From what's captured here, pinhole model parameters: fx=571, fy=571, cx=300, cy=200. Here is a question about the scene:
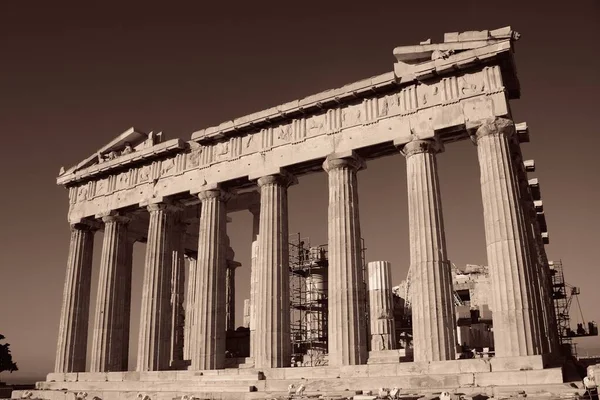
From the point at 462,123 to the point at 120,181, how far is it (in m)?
21.5

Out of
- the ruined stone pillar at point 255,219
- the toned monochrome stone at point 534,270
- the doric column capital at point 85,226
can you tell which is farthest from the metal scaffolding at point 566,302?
the doric column capital at point 85,226

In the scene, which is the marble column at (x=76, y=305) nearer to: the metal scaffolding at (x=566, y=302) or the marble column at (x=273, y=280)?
the marble column at (x=273, y=280)

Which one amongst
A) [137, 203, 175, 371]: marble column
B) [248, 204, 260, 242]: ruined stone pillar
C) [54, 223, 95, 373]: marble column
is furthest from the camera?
[248, 204, 260, 242]: ruined stone pillar

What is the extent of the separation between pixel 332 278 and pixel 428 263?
4.52 metres

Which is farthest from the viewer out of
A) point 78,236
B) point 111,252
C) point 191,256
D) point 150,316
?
point 191,256

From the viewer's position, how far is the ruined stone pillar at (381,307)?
102 feet

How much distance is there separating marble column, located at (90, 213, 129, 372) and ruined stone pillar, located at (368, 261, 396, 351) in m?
15.0

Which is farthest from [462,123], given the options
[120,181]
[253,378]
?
[120,181]

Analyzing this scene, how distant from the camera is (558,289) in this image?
168ft

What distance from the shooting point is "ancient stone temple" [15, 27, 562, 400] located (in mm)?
22016

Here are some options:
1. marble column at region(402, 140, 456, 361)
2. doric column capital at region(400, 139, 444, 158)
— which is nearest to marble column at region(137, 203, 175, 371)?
marble column at region(402, 140, 456, 361)

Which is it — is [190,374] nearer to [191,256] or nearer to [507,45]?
[191,256]

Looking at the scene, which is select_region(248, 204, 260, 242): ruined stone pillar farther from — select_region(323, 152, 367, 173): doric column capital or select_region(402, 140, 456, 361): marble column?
select_region(402, 140, 456, 361): marble column

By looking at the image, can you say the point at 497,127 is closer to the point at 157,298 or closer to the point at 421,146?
the point at 421,146
